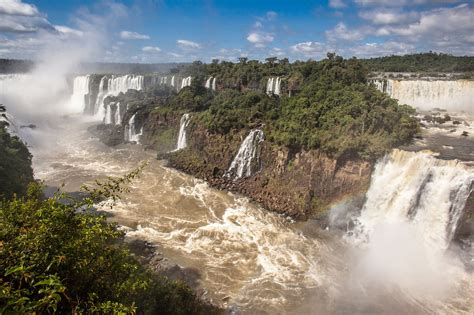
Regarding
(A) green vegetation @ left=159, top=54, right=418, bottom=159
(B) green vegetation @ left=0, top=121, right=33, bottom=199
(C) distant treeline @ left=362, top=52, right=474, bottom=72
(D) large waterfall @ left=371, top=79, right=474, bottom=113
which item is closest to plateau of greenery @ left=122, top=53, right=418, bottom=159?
(A) green vegetation @ left=159, top=54, right=418, bottom=159

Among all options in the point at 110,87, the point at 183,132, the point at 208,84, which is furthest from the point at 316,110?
the point at 110,87

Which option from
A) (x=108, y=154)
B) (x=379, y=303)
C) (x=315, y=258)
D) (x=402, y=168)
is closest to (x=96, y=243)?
(x=379, y=303)

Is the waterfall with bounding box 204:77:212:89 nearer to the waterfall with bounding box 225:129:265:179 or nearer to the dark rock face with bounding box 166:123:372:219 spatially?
the dark rock face with bounding box 166:123:372:219

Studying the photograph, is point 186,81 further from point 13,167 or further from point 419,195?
point 419,195

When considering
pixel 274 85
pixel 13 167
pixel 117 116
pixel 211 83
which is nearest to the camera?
pixel 13 167

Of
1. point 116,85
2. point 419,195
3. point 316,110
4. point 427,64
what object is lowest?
point 419,195

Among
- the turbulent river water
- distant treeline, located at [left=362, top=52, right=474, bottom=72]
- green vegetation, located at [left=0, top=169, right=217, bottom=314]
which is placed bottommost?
the turbulent river water

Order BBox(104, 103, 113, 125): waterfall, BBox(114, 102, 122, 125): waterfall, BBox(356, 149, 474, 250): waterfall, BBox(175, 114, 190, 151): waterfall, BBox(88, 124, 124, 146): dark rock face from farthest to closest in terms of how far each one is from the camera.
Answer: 1. BBox(104, 103, 113, 125): waterfall
2. BBox(114, 102, 122, 125): waterfall
3. BBox(88, 124, 124, 146): dark rock face
4. BBox(175, 114, 190, 151): waterfall
5. BBox(356, 149, 474, 250): waterfall
